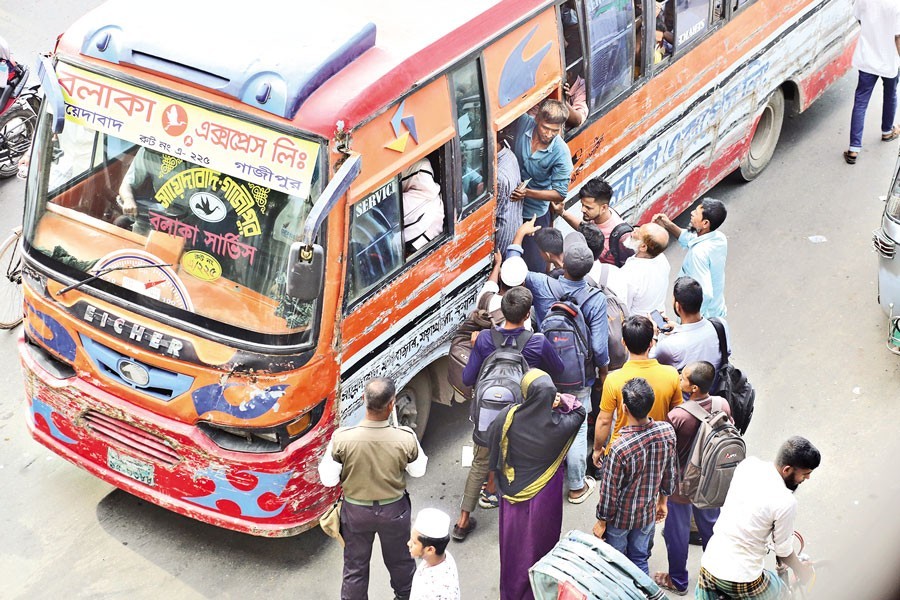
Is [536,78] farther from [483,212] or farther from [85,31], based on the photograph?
[85,31]

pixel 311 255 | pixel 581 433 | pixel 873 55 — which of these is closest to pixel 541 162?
pixel 581 433

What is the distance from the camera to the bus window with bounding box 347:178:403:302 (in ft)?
19.0

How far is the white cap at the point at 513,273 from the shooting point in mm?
6301

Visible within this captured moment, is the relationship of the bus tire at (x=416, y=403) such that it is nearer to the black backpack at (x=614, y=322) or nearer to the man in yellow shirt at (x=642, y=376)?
the black backpack at (x=614, y=322)

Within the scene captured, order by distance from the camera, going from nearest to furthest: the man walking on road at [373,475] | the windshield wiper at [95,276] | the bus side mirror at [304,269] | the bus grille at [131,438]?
the bus side mirror at [304,269] → the man walking on road at [373,475] → the windshield wiper at [95,276] → the bus grille at [131,438]

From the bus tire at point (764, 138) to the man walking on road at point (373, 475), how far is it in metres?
5.47

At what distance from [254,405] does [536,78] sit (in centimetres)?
266

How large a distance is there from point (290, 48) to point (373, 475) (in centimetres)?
211

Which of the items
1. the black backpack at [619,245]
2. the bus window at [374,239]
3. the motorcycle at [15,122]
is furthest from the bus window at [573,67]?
the motorcycle at [15,122]

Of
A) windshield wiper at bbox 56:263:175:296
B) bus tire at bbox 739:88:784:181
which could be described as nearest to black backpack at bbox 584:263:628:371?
windshield wiper at bbox 56:263:175:296

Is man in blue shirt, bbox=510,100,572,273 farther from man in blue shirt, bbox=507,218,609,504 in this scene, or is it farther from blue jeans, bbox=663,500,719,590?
blue jeans, bbox=663,500,719,590

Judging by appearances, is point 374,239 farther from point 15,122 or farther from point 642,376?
point 15,122

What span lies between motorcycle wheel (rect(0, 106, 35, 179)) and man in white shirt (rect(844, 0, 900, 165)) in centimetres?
718

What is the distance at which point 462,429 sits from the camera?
7.43 meters
